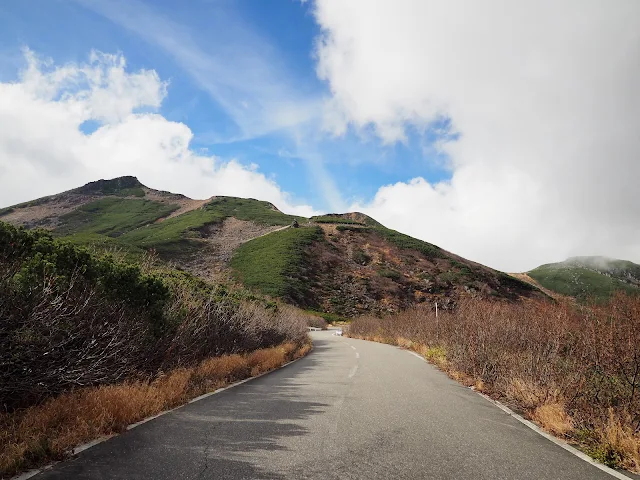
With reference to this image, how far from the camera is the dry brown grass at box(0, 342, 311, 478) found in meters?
4.41

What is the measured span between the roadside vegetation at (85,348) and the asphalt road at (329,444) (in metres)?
0.53

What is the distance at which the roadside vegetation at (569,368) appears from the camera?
19.1 ft

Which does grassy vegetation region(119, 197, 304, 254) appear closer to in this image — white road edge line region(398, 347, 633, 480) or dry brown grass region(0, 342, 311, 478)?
dry brown grass region(0, 342, 311, 478)

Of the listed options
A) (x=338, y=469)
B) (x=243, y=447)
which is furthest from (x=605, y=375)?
(x=243, y=447)

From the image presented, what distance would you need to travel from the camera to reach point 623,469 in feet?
16.5

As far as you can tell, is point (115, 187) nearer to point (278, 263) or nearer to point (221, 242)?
point (221, 242)

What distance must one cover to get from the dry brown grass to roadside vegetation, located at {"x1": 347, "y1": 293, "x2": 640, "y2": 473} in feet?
21.8

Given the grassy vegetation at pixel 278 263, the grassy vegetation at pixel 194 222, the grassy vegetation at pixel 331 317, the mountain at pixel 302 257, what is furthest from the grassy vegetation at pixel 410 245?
the grassy vegetation at pixel 331 317

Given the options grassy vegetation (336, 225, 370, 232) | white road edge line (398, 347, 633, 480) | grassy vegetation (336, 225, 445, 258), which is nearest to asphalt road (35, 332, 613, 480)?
white road edge line (398, 347, 633, 480)

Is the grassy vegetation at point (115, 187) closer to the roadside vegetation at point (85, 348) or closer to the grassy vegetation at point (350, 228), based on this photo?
the grassy vegetation at point (350, 228)

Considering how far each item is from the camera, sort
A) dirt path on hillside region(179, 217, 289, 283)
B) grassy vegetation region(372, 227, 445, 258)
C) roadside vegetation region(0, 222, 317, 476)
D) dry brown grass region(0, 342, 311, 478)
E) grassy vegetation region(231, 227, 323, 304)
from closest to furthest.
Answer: dry brown grass region(0, 342, 311, 478) → roadside vegetation region(0, 222, 317, 476) → grassy vegetation region(231, 227, 323, 304) → dirt path on hillside region(179, 217, 289, 283) → grassy vegetation region(372, 227, 445, 258)

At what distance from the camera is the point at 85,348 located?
6.64 meters

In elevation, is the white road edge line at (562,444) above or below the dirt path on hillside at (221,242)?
below

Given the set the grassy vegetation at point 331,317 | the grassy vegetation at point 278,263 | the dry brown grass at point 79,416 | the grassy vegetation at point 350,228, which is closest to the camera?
the dry brown grass at point 79,416
